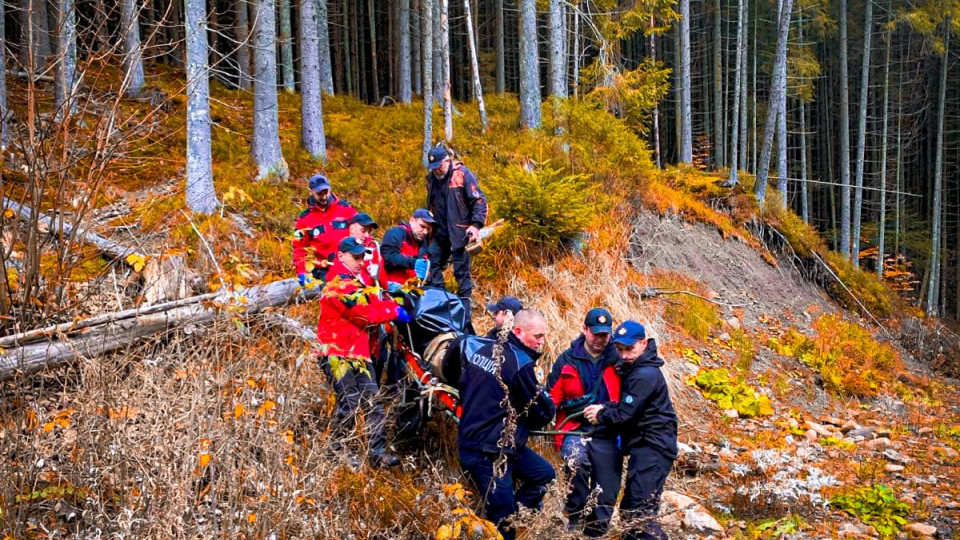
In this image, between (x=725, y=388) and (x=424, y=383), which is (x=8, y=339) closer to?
(x=424, y=383)

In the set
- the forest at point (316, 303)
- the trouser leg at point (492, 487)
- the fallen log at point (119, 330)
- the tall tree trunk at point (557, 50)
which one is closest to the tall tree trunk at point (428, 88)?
the forest at point (316, 303)

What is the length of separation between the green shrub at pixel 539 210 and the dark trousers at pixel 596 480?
448 cm

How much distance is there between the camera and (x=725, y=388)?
8.55 meters

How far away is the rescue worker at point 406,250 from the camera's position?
6367 mm

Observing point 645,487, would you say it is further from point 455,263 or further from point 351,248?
point 455,263

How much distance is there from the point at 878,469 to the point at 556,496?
14.9 ft

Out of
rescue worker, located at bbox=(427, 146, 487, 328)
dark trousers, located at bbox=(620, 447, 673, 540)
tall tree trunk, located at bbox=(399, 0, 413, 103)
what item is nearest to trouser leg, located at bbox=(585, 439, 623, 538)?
dark trousers, located at bbox=(620, 447, 673, 540)

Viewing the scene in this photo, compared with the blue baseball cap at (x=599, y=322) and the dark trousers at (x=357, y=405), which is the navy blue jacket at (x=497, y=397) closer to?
the dark trousers at (x=357, y=405)

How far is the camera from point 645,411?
4809 mm

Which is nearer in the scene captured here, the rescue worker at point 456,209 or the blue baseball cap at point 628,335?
the blue baseball cap at point 628,335

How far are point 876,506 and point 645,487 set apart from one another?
305 cm

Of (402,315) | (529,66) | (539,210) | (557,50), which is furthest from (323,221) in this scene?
(529,66)

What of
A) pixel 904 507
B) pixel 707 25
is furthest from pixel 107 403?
pixel 707 25

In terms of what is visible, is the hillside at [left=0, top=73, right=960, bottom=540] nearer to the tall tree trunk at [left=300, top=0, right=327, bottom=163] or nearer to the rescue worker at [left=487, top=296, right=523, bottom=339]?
the tall tree trunk at [left=300, top=0, right=327, bottom=163]
